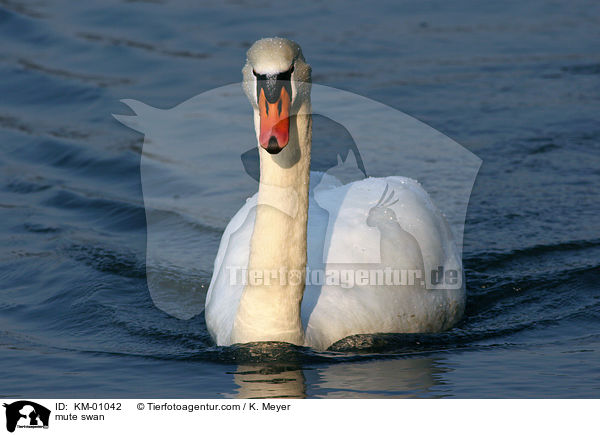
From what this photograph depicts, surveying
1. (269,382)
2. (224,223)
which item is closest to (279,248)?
(269,382)

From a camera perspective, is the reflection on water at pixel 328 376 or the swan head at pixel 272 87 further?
the reflection on water at pixel 328 376

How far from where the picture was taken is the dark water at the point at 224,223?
8172 millimetres

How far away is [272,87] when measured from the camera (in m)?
6.96

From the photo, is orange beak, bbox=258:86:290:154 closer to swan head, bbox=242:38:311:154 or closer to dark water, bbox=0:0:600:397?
swan head, bbox=242:38:311:154

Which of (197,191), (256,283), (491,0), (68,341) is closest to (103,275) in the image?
(68,341)
